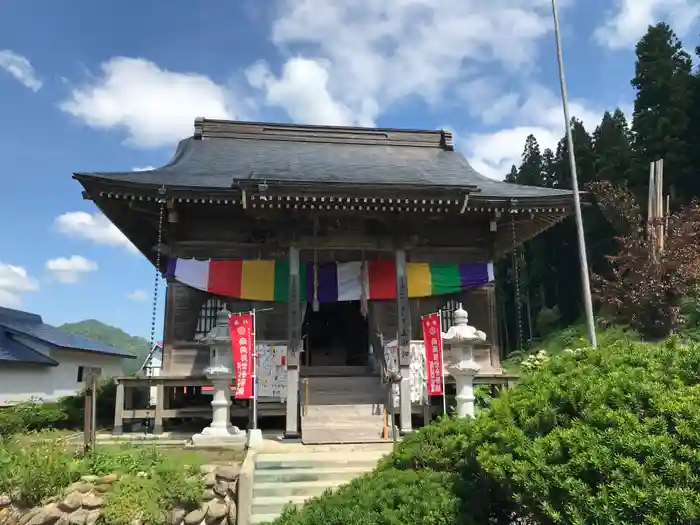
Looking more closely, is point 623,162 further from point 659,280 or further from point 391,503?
point 391,503

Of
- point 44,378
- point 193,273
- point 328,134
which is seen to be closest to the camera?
point 193,273

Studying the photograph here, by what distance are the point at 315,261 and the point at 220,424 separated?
13.5 feet

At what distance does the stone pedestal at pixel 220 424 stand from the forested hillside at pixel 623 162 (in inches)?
713

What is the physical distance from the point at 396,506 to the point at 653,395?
6.41ft

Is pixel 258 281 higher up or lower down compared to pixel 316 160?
lower down

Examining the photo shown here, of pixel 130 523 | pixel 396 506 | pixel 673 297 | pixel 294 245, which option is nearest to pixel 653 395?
pixel 396 506

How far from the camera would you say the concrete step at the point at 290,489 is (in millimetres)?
6793

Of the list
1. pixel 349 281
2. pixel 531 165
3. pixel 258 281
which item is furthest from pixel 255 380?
pixel 531 165

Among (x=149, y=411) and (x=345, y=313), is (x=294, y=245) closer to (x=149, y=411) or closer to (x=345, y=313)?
(x=149, y=411)

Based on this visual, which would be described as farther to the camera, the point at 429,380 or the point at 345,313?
the point at 345,313

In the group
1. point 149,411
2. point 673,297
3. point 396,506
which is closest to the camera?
point 396,506

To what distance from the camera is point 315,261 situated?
1177cm

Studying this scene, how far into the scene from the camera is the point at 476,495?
384 cm

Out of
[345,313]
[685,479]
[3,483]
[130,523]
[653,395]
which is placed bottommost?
[130,523]
